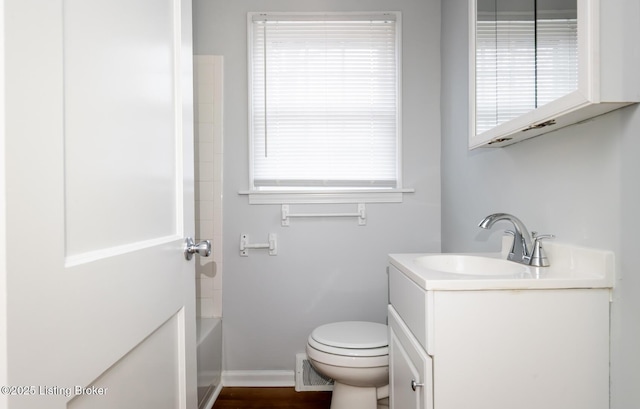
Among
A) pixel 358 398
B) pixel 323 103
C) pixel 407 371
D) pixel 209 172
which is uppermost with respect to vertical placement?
pixel 323 103

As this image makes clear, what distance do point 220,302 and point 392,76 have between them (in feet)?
5.40

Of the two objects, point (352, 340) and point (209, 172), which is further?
point (209, 172)

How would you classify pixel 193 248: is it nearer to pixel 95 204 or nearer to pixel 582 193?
pixel 95 204

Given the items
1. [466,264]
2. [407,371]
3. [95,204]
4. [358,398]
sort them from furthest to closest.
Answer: [358,398] < [466,264] < [407,371] < [95,204]

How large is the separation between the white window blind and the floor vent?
3.32 ft

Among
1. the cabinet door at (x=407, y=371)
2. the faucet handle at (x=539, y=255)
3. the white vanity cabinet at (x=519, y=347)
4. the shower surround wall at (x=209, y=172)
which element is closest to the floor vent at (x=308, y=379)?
the shower surround wall at (x=209, y=172)

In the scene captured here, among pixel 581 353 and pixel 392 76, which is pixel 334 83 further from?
pixel 581 353

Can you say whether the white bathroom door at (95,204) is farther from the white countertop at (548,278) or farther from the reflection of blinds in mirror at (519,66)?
the reflection of blinds in mirror at (519,66)

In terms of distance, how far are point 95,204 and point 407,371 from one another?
937mm

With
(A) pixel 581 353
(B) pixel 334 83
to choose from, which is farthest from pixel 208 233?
(A) pixel 581 353

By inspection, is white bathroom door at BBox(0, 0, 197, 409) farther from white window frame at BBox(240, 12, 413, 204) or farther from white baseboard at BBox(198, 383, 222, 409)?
white window frame at BBox(240, 12, 413, 204)

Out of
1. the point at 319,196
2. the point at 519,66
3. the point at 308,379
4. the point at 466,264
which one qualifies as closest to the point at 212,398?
the point at 308,379

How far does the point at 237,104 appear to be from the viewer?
202cm

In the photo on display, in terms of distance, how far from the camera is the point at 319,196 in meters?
2.00
